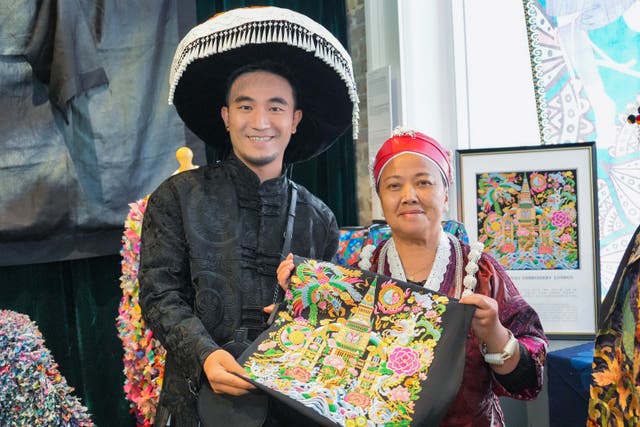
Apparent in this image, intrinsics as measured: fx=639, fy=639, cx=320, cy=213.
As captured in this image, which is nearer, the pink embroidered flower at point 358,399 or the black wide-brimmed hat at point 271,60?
the pink embroidered flower at point 358,399

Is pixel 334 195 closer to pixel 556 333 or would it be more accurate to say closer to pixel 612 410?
pixel 556 333

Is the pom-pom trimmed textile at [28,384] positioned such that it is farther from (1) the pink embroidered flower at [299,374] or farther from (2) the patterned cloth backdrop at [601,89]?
(2) the patterned cloth backdrop at [601,89]

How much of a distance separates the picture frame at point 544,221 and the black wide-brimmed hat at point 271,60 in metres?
1.32

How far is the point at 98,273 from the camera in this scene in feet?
12.6

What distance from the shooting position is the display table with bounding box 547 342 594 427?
8.36 ft

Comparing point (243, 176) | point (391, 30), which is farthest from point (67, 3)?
point (243, 176)

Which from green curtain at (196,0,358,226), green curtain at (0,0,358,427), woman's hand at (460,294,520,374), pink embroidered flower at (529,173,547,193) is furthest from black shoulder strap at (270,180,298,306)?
green curtain at (196,0,358,226)

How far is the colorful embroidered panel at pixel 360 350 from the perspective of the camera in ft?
4.33

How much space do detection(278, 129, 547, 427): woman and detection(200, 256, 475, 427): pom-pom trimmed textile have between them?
3.2 inches

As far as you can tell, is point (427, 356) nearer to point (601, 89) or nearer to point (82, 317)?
point (601, 89)

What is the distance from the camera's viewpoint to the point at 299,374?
4.62 ft

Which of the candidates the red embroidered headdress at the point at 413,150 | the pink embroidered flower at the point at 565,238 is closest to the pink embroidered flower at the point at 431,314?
the red embroidered headdress at the point at 413,150

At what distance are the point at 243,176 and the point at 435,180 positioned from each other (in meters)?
0.52

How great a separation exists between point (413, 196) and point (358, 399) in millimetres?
504
